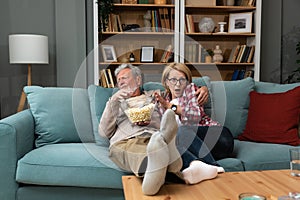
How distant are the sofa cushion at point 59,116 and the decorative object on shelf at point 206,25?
2062 mm

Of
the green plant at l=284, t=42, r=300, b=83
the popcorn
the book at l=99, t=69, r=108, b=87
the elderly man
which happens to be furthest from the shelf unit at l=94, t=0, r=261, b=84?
the popcorn

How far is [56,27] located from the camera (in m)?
4.16

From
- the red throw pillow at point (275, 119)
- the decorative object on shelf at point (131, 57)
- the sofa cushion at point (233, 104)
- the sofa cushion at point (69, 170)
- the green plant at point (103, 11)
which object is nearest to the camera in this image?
the sofa cushion at point (69, 170)

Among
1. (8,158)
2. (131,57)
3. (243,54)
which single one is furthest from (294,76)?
(8,158)

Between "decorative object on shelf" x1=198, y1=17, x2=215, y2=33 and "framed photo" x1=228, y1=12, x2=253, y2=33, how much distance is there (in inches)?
9.2

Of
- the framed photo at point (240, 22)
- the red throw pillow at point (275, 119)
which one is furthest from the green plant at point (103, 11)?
the red throw pillow at point (275, 119)

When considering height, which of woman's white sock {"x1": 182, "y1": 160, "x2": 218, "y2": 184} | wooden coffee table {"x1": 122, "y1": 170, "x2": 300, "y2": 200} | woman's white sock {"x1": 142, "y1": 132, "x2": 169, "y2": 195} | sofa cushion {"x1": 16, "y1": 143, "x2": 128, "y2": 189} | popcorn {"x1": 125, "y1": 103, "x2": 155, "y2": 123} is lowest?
sofa cushion {"x1": 16, "y1": 143, "x2": 128, "y2": 189}

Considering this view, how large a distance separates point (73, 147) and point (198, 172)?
3.11ft

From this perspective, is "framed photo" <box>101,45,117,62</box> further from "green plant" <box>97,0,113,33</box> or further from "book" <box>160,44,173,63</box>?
"book" <box>160,44,173,63</box>

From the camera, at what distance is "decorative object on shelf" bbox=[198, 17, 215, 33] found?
14.2 ft

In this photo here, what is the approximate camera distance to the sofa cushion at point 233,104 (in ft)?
9.06

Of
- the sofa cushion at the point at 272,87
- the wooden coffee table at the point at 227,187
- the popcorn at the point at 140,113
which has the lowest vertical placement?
the wooden coffee table at the point at 227,187

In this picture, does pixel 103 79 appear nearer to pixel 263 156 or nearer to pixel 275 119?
pixel 275 119

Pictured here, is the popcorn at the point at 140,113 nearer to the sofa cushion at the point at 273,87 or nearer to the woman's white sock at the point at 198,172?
the woman's white sock at the point at 198,172
